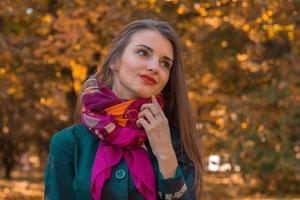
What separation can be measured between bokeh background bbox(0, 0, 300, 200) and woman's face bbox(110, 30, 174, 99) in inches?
181

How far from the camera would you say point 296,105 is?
8.59 metres

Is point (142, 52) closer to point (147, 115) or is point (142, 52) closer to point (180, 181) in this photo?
point (147, 115)

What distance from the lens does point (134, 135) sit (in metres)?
2.28

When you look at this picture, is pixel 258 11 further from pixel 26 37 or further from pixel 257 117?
pixel 26 37

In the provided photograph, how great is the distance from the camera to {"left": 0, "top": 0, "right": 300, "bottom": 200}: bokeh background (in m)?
8.06

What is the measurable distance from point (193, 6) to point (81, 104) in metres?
5.00

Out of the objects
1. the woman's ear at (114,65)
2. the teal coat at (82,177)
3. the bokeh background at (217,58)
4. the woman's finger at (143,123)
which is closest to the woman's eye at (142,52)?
the woman's ear at (114,65)

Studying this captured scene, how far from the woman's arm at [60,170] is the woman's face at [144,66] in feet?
1.05

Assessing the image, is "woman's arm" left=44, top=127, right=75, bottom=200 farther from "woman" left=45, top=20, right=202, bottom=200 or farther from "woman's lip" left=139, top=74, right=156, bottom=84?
"woman's lip" left=139, top=74, right=156, bottom=84

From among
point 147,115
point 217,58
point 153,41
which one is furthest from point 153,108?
point 217,58

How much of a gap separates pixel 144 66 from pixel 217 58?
7.71m

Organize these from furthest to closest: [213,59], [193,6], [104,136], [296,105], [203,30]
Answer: [213,59] < [203,30] < [296,105] < [193,6] < [104,136]

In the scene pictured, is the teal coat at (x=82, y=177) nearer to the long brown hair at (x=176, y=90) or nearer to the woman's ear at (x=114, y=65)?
the long brown hair at (x=176, y=90)

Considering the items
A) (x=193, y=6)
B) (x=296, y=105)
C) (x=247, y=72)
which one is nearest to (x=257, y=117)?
(x=296, y=105)
